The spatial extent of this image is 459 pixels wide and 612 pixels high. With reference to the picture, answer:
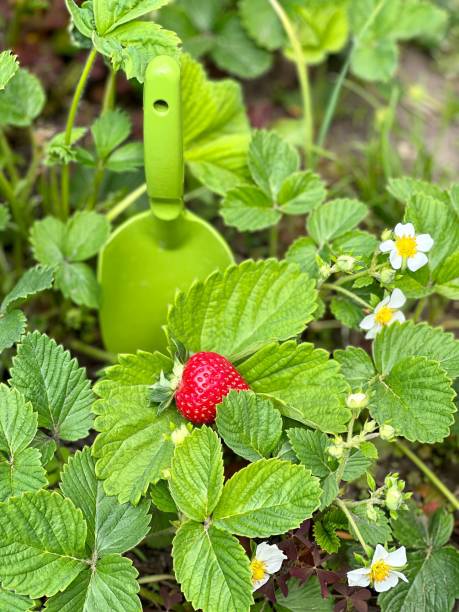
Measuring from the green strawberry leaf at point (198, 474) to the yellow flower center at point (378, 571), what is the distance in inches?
8.3

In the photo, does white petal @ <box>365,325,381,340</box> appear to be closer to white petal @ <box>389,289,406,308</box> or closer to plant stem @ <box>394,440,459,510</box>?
white petal @ <box>389,289,406,308</box>

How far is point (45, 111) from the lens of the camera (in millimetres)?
1783

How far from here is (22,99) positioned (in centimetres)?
135

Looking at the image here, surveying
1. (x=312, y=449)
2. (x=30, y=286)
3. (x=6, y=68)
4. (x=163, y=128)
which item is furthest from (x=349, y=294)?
(x=6, y=68)

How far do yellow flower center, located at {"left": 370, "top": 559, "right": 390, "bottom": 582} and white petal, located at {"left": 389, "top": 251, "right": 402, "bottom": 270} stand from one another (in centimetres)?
39

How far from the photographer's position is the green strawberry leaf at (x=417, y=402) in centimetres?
104

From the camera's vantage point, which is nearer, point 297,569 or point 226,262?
point 297,569

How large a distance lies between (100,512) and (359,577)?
0.34 meters

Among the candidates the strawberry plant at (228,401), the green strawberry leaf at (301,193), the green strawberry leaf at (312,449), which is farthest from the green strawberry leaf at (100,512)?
the green strawberry leaf at (301,193)

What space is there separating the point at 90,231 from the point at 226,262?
0.24 m

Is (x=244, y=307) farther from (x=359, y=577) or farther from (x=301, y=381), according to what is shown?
(x=359, y=577)

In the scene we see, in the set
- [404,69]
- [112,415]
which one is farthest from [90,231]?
[404,69]

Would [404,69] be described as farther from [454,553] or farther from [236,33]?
[454,553]

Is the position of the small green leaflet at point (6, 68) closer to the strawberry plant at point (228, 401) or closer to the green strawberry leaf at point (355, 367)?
the strawberry plant at point (228, 401)
